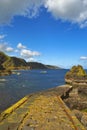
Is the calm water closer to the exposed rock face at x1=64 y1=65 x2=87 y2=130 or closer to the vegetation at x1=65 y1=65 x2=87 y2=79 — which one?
the vegetation at x1=65 y1=65 x2=87 y2=79

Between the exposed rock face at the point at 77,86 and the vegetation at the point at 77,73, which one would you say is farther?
the vegetation at the point at 77,73

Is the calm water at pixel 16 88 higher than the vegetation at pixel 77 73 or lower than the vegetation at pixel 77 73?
lower

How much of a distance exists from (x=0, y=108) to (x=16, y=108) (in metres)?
11.0

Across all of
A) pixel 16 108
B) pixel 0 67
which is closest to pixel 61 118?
pixel 16 108

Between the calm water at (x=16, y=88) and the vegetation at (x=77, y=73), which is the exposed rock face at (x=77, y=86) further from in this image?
the calm water at (x=16, y=88)

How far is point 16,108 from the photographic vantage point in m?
17.4

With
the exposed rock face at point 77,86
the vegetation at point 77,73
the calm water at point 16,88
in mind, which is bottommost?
the calm water at point 16,88

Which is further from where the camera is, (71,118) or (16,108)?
(16,108)

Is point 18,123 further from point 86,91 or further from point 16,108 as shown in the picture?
point 86,91

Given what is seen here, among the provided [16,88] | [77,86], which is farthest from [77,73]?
[16,88]

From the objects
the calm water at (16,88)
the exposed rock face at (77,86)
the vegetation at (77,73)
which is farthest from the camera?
the vegetation at (77,73)

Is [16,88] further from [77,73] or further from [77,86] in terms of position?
[77,73]

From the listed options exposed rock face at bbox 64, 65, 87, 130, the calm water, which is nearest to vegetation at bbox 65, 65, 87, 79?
exposed rock face at bbox 64, 65, 87, 130

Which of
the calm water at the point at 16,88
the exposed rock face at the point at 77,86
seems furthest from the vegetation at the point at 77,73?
the calm water at the point at 16,88
